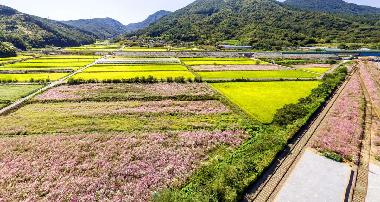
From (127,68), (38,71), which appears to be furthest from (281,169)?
(38,71)

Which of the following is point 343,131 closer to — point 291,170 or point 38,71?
point 291,170

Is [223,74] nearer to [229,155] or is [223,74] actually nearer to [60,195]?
[229,155]

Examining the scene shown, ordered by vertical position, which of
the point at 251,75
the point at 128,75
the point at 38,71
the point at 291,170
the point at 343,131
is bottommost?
the point at 291,170

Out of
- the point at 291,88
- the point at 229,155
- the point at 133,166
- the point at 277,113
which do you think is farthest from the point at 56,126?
the point at 291,88

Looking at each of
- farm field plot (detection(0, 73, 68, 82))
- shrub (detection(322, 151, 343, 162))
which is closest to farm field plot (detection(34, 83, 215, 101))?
farm field plot (detection(0, 73, 68, 82))

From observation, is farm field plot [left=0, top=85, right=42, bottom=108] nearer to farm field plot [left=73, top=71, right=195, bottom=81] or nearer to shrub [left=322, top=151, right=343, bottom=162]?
farm field plot [left=73, top=71, right=195, bottom=81]

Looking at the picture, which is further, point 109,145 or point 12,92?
point 12,92
